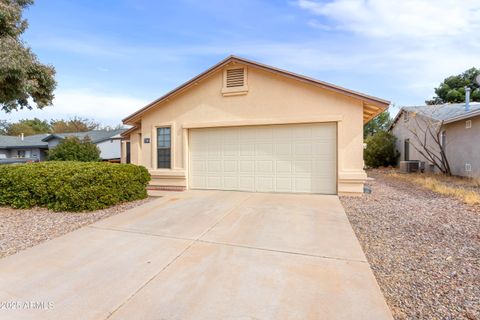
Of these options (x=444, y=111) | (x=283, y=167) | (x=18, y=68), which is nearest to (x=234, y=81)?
(x=283, y=167)

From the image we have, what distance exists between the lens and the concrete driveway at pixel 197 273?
257 cm

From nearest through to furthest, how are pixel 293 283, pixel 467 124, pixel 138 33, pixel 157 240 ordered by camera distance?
pixel 293 283
pixel 157 240
pixel 138 33
pixel 467 124

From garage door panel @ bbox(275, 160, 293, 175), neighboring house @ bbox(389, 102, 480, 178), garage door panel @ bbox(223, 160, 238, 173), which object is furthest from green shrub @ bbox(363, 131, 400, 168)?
garage door panel @ bbox(223, 160, 238, 173)

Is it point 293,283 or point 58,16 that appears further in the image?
point 58,16

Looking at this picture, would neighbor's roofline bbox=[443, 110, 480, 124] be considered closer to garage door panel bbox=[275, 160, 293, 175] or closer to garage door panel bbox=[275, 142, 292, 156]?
garage door panel bbox=[275, 142, 292, 156]

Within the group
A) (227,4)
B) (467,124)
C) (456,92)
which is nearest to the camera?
(227,4)

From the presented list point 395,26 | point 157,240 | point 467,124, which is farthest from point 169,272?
point 467,124

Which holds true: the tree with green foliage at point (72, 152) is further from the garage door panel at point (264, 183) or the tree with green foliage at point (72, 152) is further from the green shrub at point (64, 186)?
the garage door panel at point (264, 183)

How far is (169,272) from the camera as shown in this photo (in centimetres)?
333

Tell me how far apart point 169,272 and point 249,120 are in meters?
6.42

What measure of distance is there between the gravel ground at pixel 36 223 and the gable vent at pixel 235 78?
5.04 meters

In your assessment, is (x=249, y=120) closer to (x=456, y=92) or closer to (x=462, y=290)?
(x=462, y=290)

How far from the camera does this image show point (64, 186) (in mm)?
6492

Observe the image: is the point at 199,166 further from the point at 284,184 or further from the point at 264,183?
the point at 284,184
